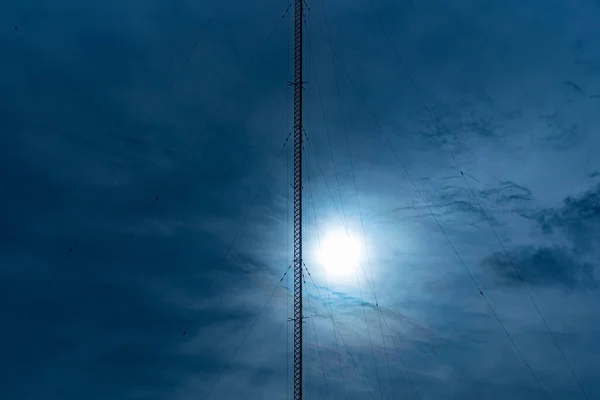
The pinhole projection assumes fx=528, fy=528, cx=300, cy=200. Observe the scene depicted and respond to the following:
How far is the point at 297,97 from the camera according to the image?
178 ft

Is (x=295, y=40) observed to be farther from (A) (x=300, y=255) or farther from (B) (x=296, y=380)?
(B) (x=296, y=380)

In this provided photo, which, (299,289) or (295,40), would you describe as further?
(295,40)

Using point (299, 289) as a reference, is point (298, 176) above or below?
above

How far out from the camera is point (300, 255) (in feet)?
172

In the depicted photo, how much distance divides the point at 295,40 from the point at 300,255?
73.4 ft

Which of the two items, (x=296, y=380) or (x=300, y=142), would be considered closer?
(x=296, y=380)

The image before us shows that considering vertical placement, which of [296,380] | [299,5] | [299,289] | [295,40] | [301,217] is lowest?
[296,380]

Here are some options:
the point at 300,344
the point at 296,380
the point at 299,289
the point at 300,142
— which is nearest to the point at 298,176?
the point at 300,142

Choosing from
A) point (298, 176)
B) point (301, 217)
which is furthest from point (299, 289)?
point (298, 176)

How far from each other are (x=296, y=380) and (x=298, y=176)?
65.3 ft

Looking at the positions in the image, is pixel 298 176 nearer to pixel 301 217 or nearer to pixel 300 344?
pixel 301 217

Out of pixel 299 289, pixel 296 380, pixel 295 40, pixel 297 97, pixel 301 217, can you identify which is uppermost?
pixel 295 40

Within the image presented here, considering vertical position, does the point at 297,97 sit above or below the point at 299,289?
above

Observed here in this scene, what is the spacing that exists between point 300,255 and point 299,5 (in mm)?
26254
